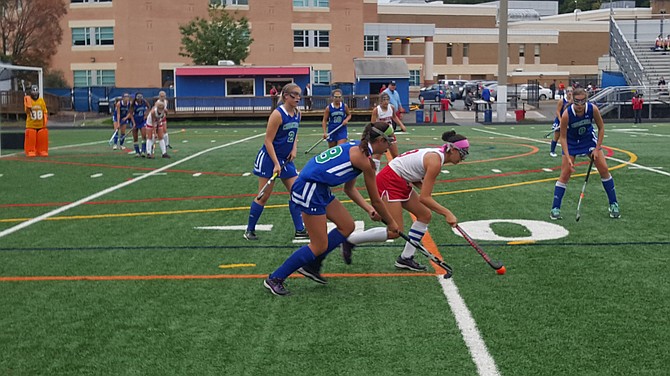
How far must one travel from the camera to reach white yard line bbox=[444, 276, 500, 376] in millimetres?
5602

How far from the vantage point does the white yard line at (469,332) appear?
18.4 feet

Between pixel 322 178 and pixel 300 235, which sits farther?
pixel 300 235

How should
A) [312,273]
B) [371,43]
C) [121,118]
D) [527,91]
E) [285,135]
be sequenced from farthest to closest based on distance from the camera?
[371,43] < [527,91] < [121,118] < [285,135] < [312,273]

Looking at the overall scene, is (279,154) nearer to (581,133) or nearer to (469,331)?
(581,133)

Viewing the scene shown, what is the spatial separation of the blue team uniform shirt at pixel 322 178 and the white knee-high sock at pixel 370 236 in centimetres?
63

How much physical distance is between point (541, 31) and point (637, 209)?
89.7 metres

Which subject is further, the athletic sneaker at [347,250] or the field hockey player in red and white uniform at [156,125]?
the field hockey player in red and white uniform at [156,125]

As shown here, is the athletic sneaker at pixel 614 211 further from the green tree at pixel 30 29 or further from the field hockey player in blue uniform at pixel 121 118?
the green tree at pixel 30 29

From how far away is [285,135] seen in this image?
35.2ft

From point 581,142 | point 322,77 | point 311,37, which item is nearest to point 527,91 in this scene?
point 322,77

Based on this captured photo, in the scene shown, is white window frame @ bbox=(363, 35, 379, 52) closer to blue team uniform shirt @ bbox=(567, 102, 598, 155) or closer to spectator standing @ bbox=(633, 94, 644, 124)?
spectator standing @ bbox=(633, 94, 644, 124)

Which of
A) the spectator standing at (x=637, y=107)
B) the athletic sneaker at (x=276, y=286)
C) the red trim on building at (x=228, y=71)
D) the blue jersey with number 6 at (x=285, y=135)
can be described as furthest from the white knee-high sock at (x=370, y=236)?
the red trim on building at (x=228, y=71)

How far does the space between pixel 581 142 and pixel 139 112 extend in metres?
15.7

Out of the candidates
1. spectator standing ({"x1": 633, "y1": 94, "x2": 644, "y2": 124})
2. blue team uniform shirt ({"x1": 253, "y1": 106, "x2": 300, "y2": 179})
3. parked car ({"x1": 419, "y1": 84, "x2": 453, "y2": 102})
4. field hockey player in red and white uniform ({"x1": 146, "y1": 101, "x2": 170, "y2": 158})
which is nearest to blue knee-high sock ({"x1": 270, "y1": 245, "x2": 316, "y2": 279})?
blue team uniform shirt ({"x1": 253, "y1": 106, "x2": 300, "y2": 179})
